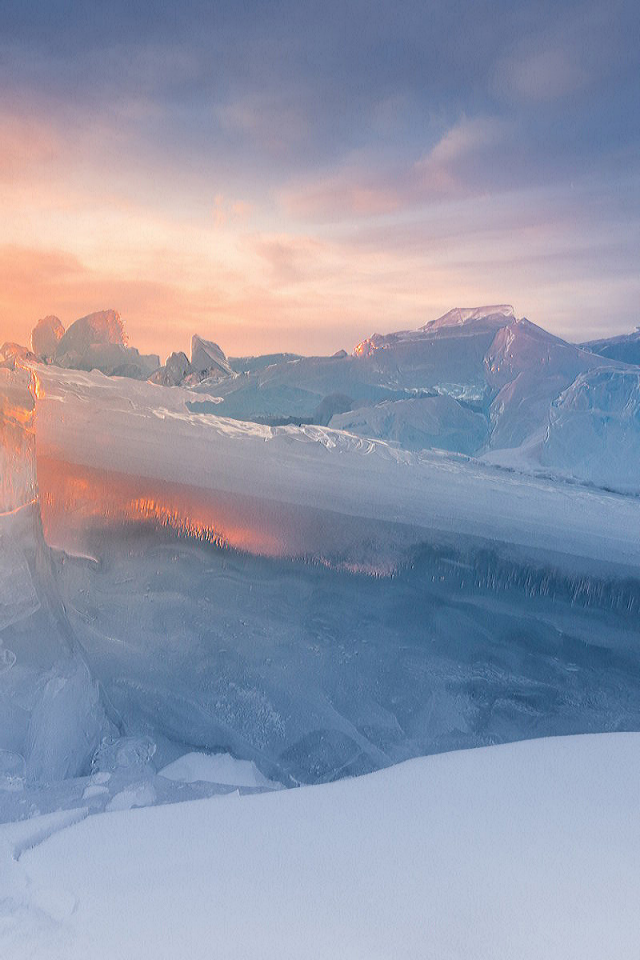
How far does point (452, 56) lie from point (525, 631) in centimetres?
163

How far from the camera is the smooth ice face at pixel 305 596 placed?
5.37 feet

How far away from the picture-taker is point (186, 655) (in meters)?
1.73

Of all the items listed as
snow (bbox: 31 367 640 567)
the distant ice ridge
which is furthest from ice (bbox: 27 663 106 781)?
the distant ice ridge

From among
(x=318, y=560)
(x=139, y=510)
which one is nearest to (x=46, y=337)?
(x=139, y=510)

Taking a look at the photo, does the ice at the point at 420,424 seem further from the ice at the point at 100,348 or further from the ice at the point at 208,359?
the ice at the point at 100,348

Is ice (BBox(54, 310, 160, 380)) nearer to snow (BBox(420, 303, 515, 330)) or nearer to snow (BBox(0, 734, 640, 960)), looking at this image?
snow (BBox(420, 303, 515, 330))

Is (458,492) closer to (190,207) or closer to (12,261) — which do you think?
(190,207)

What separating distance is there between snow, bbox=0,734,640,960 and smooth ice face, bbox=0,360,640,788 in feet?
1.39

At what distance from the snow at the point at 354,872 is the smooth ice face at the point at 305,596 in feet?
1.39

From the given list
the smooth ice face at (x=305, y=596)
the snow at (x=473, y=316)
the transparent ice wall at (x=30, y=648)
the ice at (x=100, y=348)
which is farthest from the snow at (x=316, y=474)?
the snow at (x=473, y=316)

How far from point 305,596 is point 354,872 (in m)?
0.89

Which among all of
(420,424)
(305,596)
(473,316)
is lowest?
(305,596)

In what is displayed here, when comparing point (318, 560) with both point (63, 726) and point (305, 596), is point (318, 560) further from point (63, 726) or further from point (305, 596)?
point (63, 726)

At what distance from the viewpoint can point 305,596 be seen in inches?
69.2
